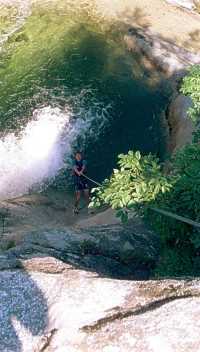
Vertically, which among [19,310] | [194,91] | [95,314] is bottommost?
[19,310]

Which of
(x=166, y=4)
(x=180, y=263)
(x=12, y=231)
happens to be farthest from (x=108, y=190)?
(x=166, y=4)

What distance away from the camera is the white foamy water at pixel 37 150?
50.9 ft

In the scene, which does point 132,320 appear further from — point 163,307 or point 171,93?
point 171,93

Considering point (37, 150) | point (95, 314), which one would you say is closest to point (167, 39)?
point (37, 150)

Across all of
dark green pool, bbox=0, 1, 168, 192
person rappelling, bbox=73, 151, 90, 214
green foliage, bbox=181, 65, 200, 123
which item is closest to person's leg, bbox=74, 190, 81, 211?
person rappelling, bbox=73, 151, 90, 214

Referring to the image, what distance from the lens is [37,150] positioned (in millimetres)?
16641

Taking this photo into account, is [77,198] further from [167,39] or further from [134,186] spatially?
[167,39]

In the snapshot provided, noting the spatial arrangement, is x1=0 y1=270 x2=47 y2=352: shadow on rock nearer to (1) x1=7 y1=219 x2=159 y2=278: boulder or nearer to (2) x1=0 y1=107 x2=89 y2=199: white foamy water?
(1) x1=7 y1=219 x2=159 y2=278: boulder

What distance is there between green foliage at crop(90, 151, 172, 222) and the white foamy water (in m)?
7.96

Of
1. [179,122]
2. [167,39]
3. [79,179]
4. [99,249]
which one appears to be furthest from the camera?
[167,39]

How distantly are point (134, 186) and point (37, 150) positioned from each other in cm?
950

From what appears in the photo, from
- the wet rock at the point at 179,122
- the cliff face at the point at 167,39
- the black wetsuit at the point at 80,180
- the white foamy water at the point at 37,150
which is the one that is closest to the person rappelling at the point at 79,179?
the black wetsuit at the point at 80,180

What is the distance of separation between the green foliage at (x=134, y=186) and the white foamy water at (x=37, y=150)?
7.96m

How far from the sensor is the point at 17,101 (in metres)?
18.1
